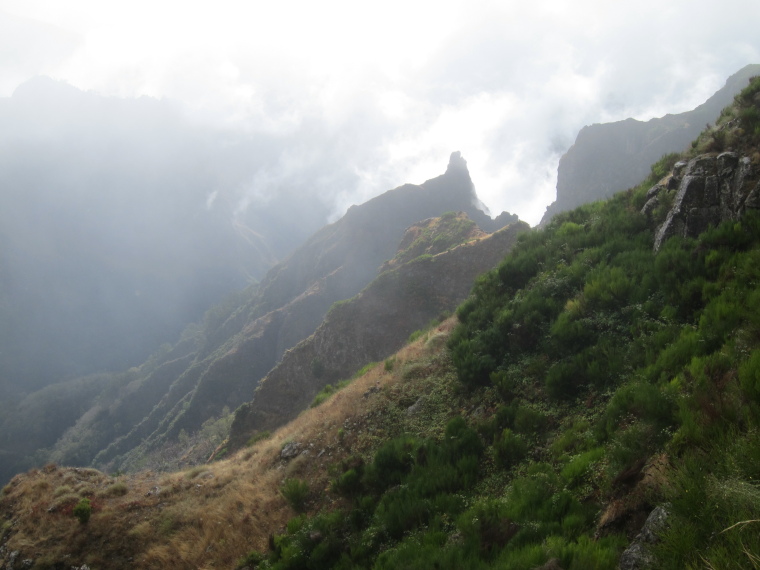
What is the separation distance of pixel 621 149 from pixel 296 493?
118 meters

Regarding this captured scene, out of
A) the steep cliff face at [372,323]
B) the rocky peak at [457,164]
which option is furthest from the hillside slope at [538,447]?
the rocky peak at [457,164]

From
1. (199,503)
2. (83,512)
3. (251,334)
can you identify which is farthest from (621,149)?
(83,512)

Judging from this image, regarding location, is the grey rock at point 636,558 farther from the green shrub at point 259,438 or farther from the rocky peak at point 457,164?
the rocky peak at point 457,164

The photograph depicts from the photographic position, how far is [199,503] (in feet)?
32.9

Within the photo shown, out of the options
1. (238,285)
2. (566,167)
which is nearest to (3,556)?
(566,167)

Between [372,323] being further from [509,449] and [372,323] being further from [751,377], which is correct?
[751,377]

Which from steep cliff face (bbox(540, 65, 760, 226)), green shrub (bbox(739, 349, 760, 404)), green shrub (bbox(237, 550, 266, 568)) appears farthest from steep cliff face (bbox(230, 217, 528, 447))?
steep cliff face (bbox(540, 65, 760, 226))

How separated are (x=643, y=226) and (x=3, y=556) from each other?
16436 mm

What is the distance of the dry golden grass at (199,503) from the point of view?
313 inches

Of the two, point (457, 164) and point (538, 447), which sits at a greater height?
point (457, 164)

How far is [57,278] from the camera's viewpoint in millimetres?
160750

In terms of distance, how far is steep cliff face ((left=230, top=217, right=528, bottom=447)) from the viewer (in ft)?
134

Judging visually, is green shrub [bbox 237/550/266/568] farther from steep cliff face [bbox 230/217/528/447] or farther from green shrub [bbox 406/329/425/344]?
steep cliff face [bbox 230/217/528/447]

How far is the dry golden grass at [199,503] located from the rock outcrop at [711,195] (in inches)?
240
